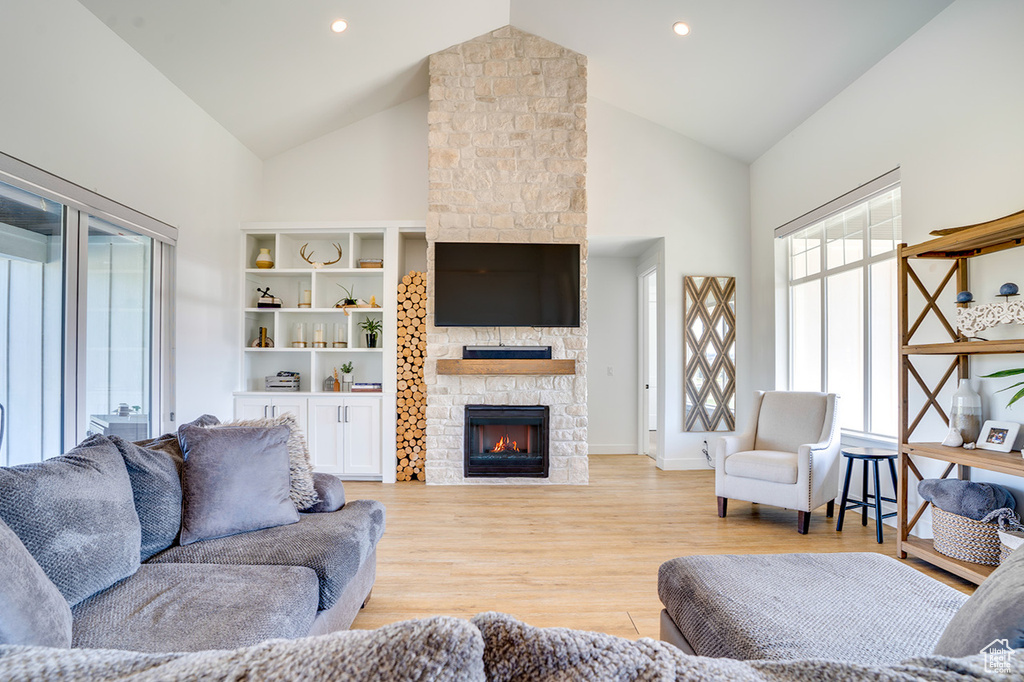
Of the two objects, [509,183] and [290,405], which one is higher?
[509,183]

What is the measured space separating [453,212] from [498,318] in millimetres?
1030

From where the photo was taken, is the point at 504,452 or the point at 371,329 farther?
the point at 371,329

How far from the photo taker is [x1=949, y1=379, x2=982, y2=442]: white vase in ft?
8.80

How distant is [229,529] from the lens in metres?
1.98

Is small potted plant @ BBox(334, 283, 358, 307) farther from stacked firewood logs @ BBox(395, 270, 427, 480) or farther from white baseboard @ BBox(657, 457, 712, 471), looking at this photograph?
white baseboard @ BBox(657, 457, 712, 471)

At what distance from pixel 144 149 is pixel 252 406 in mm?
2229

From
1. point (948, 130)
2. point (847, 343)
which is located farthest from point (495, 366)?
point (948, 130)

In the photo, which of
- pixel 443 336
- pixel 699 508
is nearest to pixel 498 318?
pixel 443 336

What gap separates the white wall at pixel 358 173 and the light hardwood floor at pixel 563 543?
2.65 metres

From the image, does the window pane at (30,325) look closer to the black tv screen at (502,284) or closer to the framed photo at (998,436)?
the black tv screen at (502,284)

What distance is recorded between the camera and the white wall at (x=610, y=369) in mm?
6020

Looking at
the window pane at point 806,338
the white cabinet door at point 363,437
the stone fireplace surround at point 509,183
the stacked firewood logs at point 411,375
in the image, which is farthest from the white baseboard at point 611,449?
the white cabinet door at point 363,437

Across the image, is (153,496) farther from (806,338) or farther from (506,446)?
(806,338)

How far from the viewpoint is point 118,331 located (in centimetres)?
333
